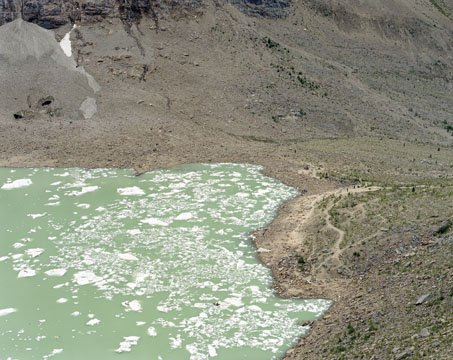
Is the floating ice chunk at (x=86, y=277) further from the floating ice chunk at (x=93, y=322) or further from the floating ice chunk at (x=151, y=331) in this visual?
the floating ice chunk at (x=151, y=331)

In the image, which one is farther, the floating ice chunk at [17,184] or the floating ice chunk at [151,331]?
the floating ice chunk at [17,184]

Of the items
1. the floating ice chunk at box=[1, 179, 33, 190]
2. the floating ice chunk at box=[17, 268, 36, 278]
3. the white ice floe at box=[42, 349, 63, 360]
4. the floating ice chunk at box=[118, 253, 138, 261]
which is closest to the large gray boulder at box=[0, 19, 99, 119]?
the floating ice chunk at box=[1, 179, 33, 190]

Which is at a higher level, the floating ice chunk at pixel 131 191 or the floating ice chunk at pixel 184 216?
the floating ice chunk at pixel 184 216

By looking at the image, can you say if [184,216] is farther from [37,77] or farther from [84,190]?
[37,77]

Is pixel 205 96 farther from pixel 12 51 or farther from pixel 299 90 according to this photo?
pixel 12 51

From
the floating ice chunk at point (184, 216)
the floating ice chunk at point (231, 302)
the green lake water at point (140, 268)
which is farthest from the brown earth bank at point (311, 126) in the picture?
the floating ice chunk at point (184, 216)

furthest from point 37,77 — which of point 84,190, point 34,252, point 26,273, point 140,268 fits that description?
point 140,268
